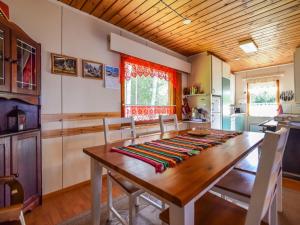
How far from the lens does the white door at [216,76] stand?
151 inches

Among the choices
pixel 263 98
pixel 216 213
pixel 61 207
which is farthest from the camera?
pixel 263 98

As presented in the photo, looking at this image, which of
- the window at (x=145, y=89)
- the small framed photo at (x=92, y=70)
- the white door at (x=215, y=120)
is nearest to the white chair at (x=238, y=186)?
the window at (x=145, y=89)

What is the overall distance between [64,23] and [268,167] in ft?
8.21

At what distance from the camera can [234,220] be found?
2.91ft

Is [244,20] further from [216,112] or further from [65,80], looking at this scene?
[65,80]

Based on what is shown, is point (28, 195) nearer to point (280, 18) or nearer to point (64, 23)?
point (64, 23)

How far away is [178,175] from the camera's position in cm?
77

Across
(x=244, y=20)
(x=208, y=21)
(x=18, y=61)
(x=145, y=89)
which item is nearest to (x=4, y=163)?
(x=18, y=61)

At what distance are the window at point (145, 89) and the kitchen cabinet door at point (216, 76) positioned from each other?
947mm

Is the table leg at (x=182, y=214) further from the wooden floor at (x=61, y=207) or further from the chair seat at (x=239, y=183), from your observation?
the wooden floor at (x=61, y=207)

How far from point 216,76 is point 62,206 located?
12.5 feet

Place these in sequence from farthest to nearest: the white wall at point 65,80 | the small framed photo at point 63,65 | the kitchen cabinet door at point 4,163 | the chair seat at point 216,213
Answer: the small framed photo at point 63,65 → the white wall at point 65,80 → the kitchen cabinet door at point 4,163 → the chair seat at point 216,213

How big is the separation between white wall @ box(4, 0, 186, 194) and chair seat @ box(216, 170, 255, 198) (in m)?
1.80

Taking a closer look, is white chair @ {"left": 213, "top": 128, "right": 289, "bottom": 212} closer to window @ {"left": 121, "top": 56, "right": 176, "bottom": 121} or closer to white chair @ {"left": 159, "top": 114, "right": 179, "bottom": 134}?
white chair @ {"left": 159, "top": 114, "right": 179, "bottom": 134}
